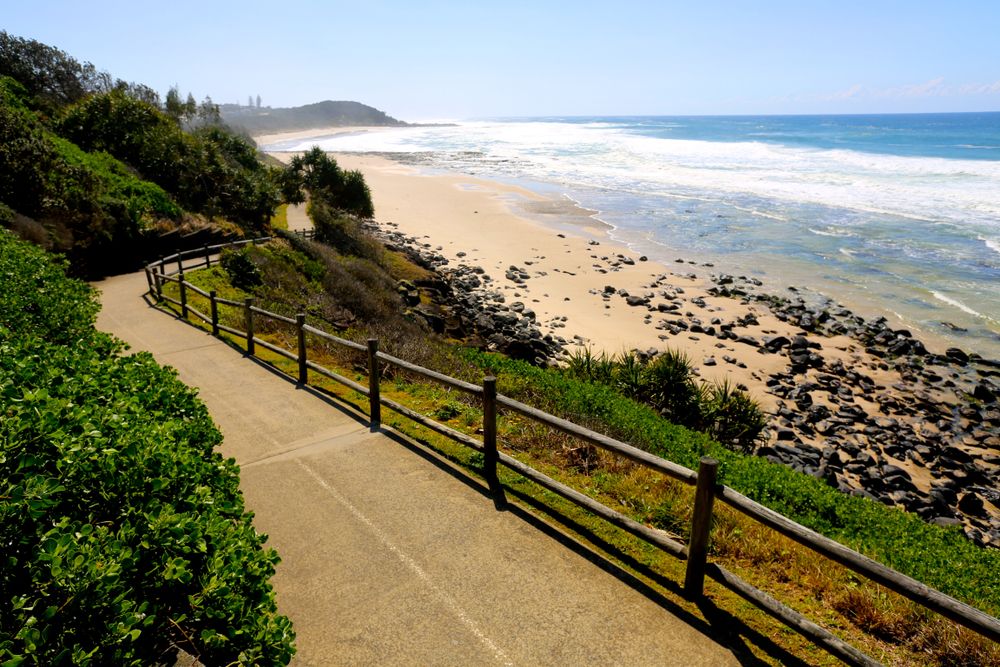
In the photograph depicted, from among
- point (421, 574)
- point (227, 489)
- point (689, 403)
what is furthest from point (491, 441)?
point (689, 403)

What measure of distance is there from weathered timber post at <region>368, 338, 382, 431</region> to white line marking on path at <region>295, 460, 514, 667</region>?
1.66 m

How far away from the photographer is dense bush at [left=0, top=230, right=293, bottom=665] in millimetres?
2604

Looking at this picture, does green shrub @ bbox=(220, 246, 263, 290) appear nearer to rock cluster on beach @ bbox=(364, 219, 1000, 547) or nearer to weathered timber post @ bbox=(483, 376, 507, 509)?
rock cluster on beach @ bbox=(364, 219, 1000, 547)

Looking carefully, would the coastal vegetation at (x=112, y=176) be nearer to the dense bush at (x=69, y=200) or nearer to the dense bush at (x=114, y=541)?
the dense bush at (x=69, y=200)

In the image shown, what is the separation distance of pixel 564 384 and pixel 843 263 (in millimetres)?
24891

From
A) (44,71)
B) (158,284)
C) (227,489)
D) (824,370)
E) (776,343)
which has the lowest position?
(824,370)

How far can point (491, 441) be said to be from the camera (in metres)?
7.58

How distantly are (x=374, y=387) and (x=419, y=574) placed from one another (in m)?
3.98

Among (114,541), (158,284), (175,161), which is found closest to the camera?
(114,541)

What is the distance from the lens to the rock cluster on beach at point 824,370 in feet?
44.6

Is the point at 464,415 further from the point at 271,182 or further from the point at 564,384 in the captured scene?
the point at 271,182

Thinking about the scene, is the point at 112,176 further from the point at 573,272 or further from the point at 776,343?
the point at 776,343

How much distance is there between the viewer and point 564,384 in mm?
13047

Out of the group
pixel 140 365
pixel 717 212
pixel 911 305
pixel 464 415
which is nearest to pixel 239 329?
pixel 464 415
